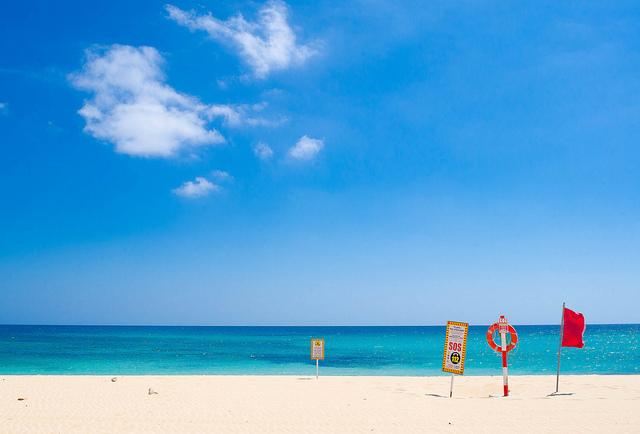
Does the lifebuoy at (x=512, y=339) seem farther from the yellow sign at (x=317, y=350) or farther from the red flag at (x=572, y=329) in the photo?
the yellow sign at (x=317, y=350)

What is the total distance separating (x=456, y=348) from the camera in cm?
1126

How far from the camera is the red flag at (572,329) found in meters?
11.6

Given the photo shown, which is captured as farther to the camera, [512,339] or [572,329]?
[572,329]
